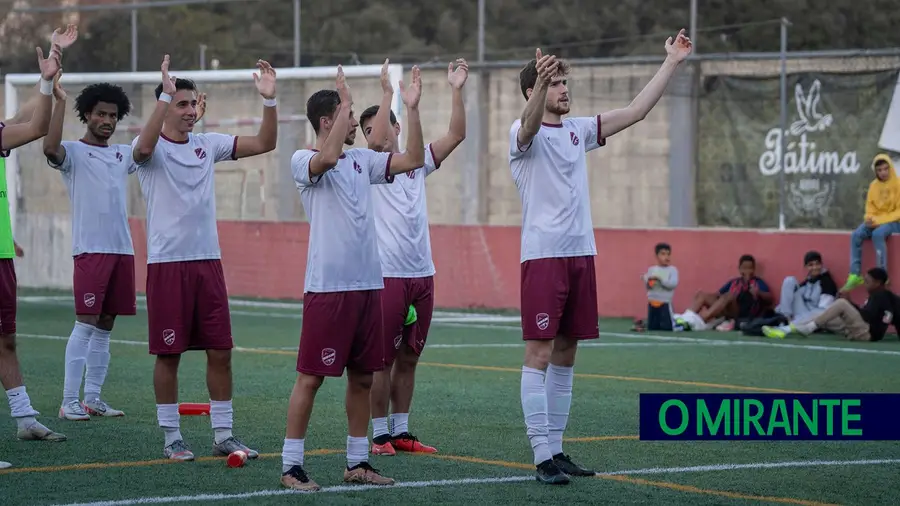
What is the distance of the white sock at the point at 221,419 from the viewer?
8922mm

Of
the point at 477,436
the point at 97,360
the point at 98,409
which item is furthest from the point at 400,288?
the point at 97,360

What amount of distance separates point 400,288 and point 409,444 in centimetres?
95

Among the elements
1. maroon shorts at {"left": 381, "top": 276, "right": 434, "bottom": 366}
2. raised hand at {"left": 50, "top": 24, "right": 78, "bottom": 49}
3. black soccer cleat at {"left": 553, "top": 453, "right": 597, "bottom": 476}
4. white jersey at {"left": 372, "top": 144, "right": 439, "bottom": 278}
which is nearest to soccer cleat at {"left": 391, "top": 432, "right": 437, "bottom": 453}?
maroon shorts at {"left": 381, "top": 276, "right": 434, "bottom": 366}

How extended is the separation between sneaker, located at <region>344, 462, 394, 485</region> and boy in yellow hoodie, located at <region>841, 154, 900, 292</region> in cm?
1199

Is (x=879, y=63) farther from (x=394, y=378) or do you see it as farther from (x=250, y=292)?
(x=394, y=378)

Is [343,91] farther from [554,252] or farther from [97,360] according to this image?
[97,360]

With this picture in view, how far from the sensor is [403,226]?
946 centimetres

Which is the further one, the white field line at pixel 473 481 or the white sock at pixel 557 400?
the white sock at pixel 557 400

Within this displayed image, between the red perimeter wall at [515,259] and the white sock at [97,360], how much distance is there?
1092 centimetres

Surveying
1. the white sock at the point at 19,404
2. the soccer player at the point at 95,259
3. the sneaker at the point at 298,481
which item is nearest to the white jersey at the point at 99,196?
the soccer player at the point at 95,259

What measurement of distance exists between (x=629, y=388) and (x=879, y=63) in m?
10.6

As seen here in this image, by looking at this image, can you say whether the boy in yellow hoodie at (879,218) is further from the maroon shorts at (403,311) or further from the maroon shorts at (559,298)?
the maroon shorts at (559,298)

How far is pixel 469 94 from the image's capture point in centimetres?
2531

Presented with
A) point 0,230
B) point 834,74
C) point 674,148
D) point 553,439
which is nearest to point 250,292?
point 674,148
